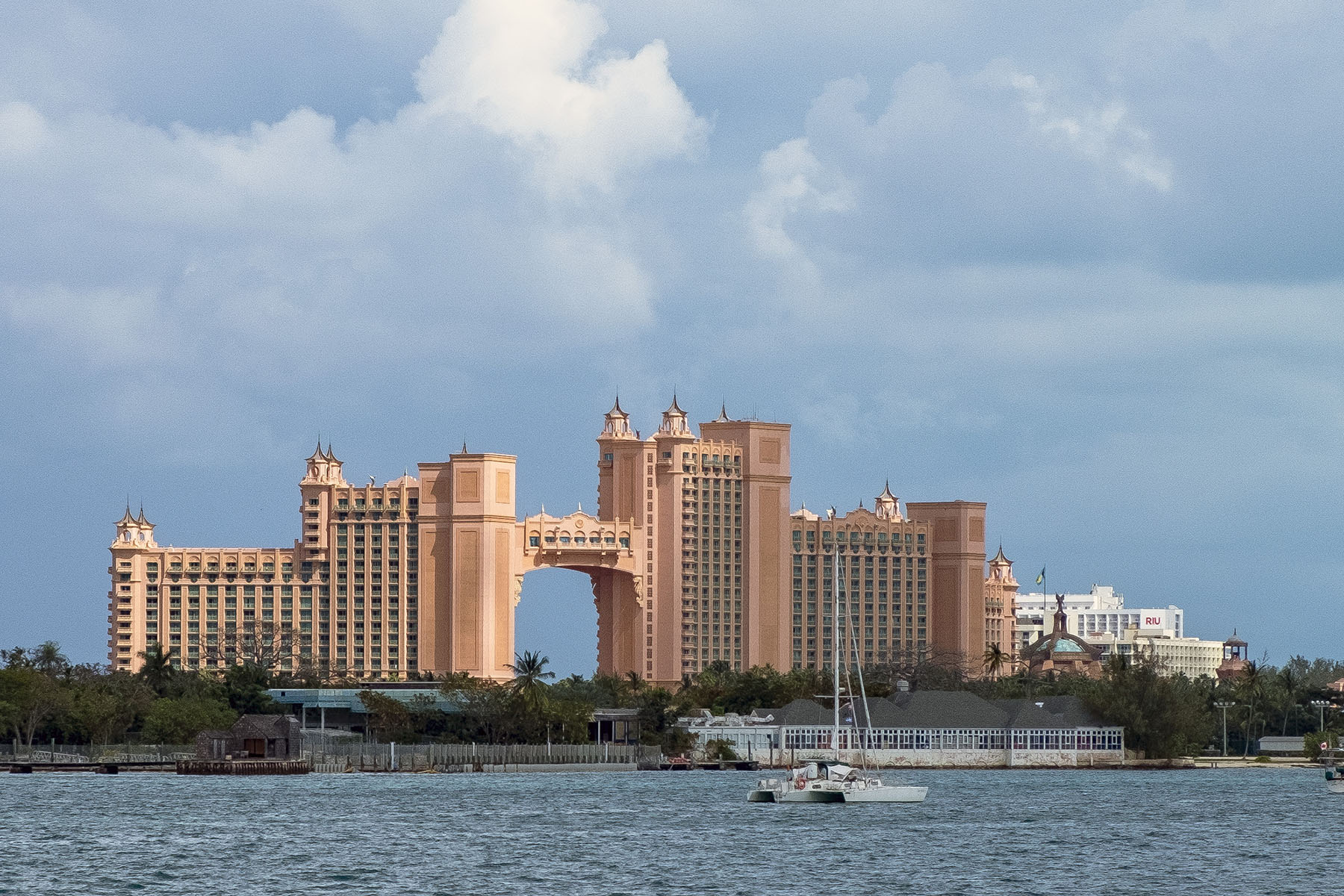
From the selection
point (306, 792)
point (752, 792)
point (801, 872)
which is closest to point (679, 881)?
point (801, 872)

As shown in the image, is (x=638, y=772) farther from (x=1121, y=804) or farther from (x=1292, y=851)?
(x=1292, y=851)

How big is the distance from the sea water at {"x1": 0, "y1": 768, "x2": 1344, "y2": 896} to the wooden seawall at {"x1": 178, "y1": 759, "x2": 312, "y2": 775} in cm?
1029

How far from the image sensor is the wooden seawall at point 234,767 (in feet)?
592

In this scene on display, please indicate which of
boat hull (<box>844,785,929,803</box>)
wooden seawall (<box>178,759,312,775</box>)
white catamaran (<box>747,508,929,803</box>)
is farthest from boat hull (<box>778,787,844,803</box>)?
wooden seawall (<box>178,759,312,775</box>)

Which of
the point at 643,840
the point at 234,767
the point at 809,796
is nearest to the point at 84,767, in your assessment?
the point at 234,767

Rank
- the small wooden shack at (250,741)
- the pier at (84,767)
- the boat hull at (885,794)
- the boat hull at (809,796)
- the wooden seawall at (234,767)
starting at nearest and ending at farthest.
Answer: the boat hull at (885,794) → the boat hull at (809,796) → the wooden seawall at (234,767) → the pier at (84,767) → the small wooden shack at (250,741)

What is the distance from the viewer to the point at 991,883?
95.0 m

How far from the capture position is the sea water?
9494 centimetres

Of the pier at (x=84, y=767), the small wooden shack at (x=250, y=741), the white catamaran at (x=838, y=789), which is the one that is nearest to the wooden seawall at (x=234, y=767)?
the small wooden shack at (x=250, y=741)

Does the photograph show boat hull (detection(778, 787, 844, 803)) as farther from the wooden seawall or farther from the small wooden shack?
the small wooden shack

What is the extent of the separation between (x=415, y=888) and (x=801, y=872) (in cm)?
1553

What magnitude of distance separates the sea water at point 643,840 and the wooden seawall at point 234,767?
10289 millimetres

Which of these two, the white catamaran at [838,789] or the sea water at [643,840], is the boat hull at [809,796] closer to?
the white catamaran at [838,789]

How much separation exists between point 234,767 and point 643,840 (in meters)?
71.8
